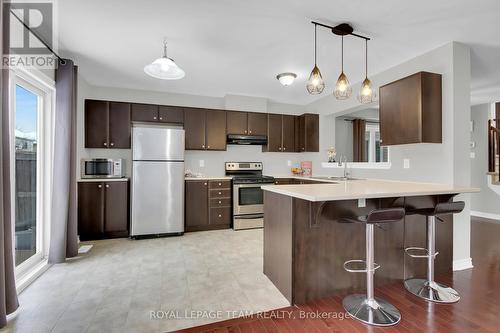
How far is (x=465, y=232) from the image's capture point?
2.86 m

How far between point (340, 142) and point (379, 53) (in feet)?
8.65

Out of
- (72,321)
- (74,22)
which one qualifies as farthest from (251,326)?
(74,22)

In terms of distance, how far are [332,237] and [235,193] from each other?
2579 millimetres

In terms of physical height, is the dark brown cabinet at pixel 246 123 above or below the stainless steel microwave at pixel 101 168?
above

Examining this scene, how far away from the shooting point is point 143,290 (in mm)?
2342

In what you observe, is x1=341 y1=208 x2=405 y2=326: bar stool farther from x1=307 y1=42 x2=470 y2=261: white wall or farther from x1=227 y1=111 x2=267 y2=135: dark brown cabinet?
x1=227 y1=111 x2=267 y2=135: dark brown cabinet

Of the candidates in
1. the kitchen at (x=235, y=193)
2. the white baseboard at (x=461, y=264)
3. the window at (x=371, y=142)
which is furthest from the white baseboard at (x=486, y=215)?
the white baseboard at (x=461, y=264)

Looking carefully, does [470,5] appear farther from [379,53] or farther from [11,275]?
[11,275]

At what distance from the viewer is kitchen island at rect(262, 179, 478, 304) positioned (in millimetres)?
2109

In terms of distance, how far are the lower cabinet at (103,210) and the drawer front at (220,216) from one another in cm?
139

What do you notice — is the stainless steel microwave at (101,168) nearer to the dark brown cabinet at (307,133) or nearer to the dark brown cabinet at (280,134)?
the dark brown cabinet at (280,134)

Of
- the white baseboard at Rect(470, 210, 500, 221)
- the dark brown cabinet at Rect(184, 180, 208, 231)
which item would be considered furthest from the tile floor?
the white baseboard at Rect(470, 210, 500, 221)

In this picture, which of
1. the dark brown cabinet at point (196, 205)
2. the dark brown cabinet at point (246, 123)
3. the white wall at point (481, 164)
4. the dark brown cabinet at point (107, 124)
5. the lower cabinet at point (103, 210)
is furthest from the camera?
the white wall at point (481, 164)

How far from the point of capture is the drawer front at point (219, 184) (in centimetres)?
452
